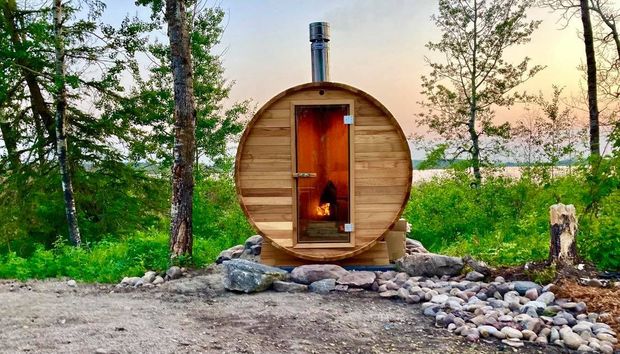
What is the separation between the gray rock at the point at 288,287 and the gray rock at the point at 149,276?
187 cm

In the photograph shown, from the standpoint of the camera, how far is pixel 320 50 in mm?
8523

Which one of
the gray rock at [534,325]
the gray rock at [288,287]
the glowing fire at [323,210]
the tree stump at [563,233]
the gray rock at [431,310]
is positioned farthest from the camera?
the glowing fire at [323,210]

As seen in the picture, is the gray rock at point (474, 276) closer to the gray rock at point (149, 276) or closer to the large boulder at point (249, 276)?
the large boulder at point (249, 276)

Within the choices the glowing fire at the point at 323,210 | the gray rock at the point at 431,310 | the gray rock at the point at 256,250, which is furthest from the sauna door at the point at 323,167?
the gray rock at the point at 431,310

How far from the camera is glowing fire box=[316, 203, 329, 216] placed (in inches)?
365

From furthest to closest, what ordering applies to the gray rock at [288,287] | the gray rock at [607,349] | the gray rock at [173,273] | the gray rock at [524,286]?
the gray rock at [173,273] → the gray rock at [288,287] → the gray rock at [524,286] → the gray rock at [607,349]

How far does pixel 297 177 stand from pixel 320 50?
2.10m

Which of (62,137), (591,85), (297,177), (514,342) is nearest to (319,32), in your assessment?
(297,177)

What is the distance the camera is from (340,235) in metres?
8.47

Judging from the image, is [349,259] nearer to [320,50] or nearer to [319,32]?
[320,50]

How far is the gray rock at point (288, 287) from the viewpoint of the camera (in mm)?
6836

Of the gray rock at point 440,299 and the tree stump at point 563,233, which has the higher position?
the tree stump at point 563,233

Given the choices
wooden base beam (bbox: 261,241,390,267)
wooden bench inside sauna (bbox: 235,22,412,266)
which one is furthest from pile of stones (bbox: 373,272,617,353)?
wooden bench inside sauna (bbox: 235,22,412,266)

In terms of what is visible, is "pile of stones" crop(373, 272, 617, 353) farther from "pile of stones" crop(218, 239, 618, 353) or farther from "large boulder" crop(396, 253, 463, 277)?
"large boulder" crop(396, 253, 463, 277)
